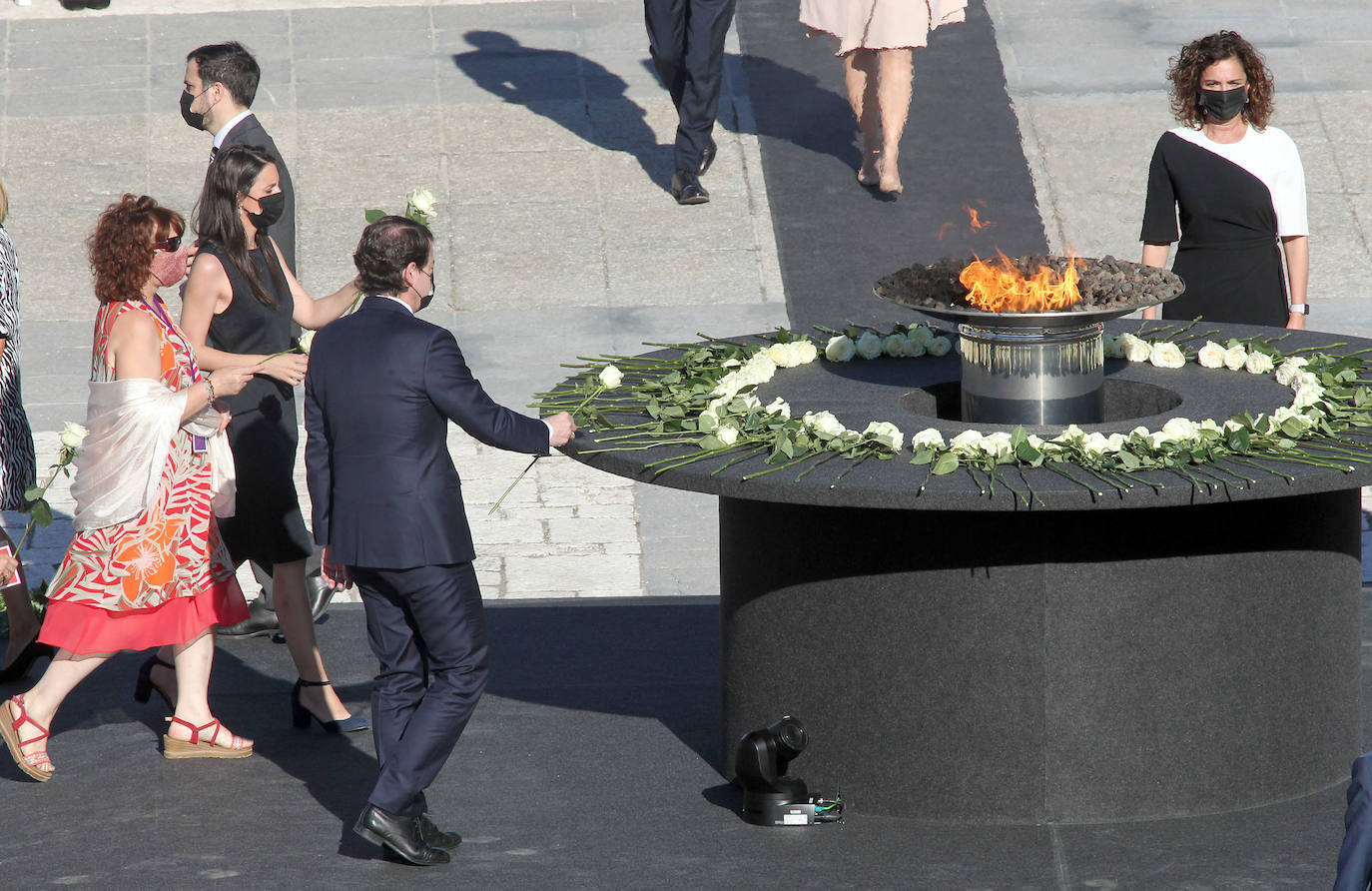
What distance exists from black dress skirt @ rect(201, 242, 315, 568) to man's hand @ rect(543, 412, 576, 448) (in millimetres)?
1328

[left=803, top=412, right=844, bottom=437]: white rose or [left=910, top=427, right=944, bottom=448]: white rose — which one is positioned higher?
[left=803, top=412, right=844, bottom=437]: white rose

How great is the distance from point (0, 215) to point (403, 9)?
8.22 metres

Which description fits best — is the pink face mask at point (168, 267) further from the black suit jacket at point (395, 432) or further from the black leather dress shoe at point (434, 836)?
the black leather dress shoe at point (434, 836)

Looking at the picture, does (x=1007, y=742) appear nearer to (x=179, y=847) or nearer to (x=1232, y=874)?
(x=1232, y=874)

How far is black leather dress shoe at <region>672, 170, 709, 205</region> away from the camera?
1205 centimetres

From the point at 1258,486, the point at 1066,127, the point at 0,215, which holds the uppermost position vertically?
the point at 1066,127

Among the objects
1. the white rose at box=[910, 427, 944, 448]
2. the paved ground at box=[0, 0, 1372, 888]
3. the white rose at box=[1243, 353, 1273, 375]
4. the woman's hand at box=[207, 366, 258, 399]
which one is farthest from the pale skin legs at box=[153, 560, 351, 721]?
the white rose at box=[1243, 353, 1273, 375]

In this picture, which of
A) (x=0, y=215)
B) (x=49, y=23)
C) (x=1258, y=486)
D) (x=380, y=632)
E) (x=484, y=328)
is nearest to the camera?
(x=1258, y=486)

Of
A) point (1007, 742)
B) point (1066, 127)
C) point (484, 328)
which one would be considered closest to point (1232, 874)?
point (1007, 742)

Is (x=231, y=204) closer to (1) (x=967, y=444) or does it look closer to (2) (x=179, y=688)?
(2) (x=179, y=688)

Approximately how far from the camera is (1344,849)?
2.97 m

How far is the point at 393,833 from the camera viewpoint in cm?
491

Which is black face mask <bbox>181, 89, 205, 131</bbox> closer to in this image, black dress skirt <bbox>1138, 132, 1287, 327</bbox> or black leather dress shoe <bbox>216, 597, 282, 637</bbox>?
black leather dress shoe <bbox>216, 597, 282, 637</bbox>

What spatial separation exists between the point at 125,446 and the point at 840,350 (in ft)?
7.34
